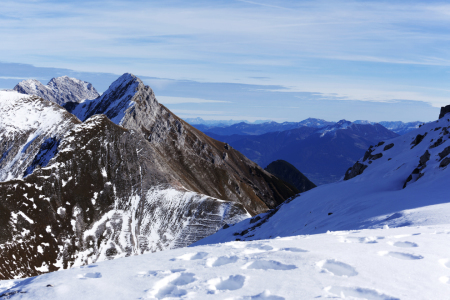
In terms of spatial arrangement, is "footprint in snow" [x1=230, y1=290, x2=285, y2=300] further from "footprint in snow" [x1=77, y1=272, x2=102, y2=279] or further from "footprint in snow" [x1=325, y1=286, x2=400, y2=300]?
"footprint in snow" [x1=77, y1=272, x2=102, y2=279]

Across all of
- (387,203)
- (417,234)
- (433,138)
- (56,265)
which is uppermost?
(433,138)

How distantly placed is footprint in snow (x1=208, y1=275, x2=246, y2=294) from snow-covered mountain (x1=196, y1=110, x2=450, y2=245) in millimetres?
18240

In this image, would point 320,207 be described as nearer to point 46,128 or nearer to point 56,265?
point 56,265

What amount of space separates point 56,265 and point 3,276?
17334 mm

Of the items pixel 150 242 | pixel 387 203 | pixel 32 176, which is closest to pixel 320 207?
pixel 387 203

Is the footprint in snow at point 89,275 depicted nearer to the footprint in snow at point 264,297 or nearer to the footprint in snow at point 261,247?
the footprint in snow at point 264,297

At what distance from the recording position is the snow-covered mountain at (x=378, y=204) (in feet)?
100

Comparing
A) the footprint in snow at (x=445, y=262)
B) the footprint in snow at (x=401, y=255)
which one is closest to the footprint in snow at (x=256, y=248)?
the footprint in snow at (x=401, y=255)

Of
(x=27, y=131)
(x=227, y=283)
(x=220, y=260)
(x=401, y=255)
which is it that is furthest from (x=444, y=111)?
(x=27, y=131)

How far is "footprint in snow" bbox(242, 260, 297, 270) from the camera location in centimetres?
1417

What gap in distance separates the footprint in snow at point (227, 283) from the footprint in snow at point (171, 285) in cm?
98

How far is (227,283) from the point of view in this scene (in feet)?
43.0

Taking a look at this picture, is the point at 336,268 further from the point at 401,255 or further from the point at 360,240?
the point at 360,240

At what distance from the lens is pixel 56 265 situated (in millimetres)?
106875
